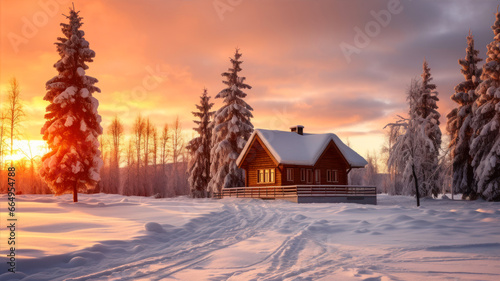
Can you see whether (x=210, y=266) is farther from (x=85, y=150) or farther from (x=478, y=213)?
(x=85, y=150)

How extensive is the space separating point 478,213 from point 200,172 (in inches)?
1307

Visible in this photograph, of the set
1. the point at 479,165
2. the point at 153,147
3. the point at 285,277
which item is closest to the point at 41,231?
the point at 285,277

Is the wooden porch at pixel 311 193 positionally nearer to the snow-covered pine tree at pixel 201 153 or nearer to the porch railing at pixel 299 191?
the porch railing at pixel 299 191

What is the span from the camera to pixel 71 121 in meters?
29.8

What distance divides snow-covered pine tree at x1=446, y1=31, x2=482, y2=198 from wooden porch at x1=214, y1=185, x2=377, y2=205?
9202 mm

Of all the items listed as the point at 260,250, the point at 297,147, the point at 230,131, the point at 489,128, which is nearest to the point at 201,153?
the point at 230,131

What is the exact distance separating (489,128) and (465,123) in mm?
3982

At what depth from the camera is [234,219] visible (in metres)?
18.8

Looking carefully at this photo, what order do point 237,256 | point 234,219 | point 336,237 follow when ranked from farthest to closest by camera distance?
point 234,219 → point 336,237 → point 237,256

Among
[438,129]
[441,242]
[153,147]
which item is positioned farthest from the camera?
[153,147]

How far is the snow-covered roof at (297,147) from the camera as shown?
122 ft

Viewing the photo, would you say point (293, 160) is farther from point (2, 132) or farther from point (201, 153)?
point (2, 132)

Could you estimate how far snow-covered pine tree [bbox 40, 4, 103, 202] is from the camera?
98.6 feet

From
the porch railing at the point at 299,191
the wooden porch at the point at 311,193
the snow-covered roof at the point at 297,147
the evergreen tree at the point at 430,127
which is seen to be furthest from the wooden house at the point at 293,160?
the evergreen tree at the point at 430,127
